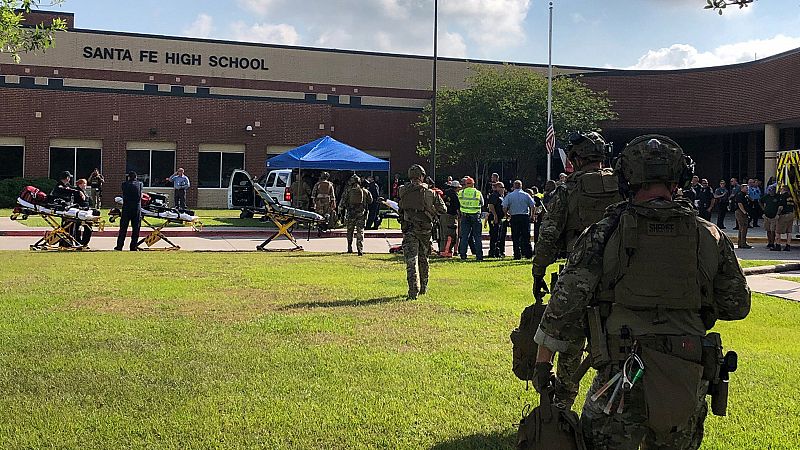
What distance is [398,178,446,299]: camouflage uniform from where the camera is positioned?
450 inches

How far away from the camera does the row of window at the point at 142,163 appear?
127 ft

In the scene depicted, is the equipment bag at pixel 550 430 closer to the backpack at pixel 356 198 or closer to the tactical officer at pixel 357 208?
the tactical officer at pixel 357 208

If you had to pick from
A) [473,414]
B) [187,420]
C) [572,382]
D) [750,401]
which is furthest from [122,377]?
[750,401]

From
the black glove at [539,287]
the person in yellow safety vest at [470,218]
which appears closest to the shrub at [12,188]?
the person in yellow safety vest at [470,218]

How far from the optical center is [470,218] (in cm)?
1825

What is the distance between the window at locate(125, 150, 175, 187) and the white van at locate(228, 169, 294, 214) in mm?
9185

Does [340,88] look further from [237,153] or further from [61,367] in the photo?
[61,367]

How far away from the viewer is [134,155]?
4103 centimetres

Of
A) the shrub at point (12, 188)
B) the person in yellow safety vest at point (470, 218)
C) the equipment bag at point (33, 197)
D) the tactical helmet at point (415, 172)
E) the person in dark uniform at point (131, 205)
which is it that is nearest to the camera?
the tactical helmet at point (415, 172)

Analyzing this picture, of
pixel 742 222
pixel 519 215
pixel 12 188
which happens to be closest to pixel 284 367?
pixel 519 215

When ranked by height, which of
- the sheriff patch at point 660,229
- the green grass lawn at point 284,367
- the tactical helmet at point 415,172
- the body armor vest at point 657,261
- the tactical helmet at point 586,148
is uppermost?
the tactical helmet at point 415,172

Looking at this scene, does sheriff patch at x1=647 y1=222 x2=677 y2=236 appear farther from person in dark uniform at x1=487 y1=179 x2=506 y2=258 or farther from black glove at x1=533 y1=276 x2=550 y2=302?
person in dark uniform at x1=487 y1=179 x2=506 y2=258

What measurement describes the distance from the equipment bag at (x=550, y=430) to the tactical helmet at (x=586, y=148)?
2609 millimetres

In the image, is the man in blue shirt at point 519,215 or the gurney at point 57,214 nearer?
the man in blue shirt at point 519,215
